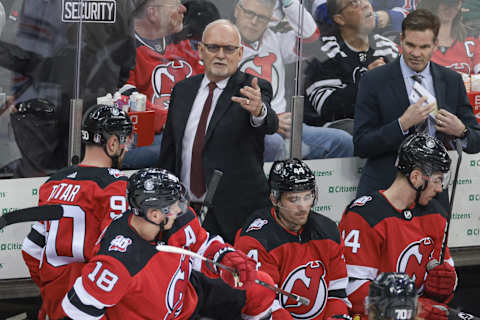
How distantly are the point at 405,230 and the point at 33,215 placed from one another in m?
1.65

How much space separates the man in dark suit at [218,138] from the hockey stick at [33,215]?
50.5 inches

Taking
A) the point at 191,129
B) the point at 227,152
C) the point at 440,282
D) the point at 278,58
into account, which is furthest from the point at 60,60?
the point at 440,282

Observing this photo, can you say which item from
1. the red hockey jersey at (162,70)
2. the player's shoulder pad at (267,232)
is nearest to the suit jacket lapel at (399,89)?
the red hockey jersey at (162,70)

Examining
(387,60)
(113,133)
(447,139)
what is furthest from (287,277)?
(387,60)

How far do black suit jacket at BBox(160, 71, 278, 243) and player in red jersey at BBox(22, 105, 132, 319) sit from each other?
41.5 inches

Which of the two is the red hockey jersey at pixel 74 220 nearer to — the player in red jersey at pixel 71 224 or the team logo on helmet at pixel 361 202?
the player in red jersey at pixel 71 224

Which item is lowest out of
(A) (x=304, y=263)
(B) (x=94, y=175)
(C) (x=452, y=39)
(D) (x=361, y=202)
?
(A) (x=304, y=263)

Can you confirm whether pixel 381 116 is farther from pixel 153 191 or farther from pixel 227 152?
pixel 153 191

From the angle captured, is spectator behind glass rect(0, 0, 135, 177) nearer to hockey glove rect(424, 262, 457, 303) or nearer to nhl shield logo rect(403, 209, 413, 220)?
nhl shield logo rect(403, 209, 413, 220)

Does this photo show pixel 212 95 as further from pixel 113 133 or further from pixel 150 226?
pixel 150 226

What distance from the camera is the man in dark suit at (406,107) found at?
5090 millimetres

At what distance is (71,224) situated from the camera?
4.04 m

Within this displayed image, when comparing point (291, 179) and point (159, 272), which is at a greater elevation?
point (291, 179)

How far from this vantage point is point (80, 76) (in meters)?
5.28
